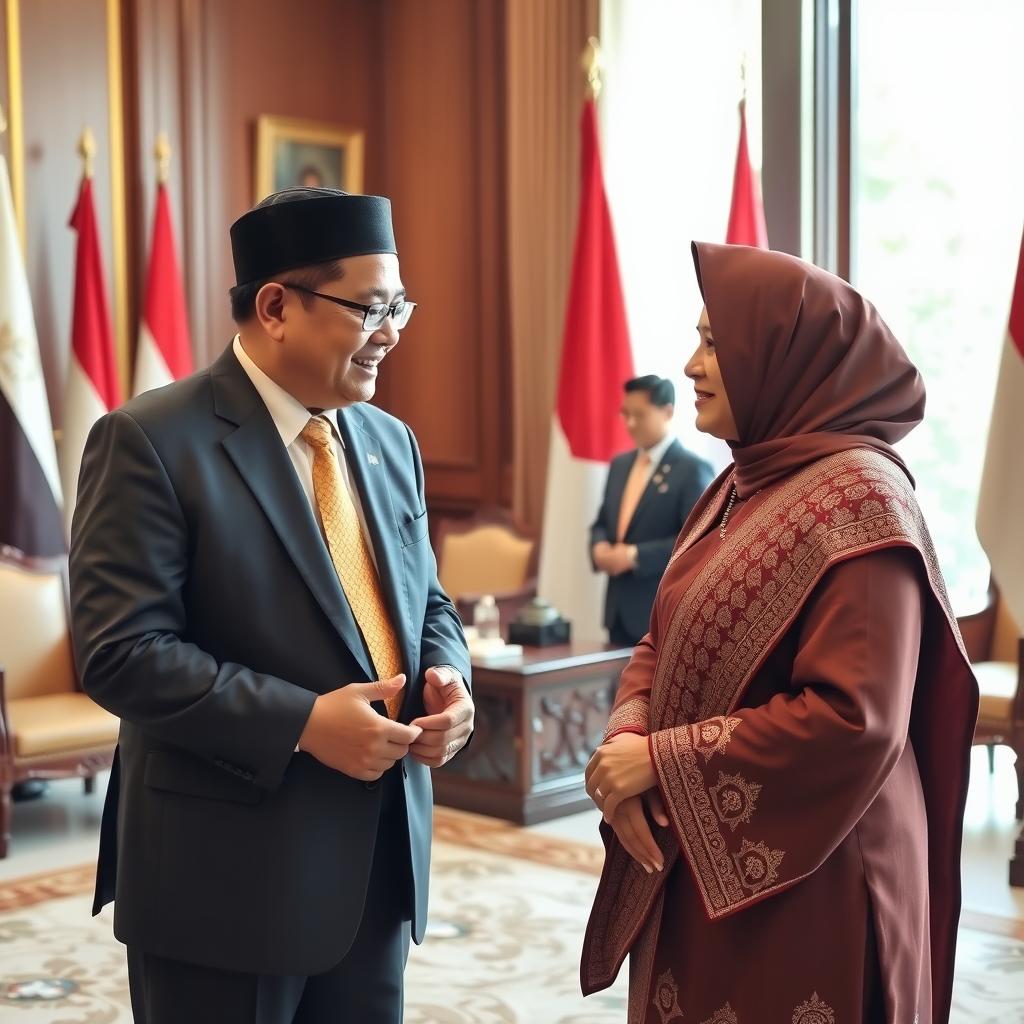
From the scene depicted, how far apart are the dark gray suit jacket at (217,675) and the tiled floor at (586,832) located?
118 inches

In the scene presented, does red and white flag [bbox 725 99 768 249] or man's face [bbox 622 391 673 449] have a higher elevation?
red and white flag [bbox 725 99 768 249]

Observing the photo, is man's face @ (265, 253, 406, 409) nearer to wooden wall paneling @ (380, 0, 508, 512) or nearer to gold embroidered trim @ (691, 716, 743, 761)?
gold embroidered trim @ (691, 716, 743, 761)

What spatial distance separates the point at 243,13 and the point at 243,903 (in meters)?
6.26

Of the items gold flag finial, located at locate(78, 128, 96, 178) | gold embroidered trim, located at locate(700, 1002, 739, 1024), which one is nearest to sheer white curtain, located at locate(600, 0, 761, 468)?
gold flag finial, located at locate(78, 128, 96, 178)

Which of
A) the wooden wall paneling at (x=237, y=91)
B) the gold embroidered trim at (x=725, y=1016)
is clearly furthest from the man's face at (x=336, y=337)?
the wooden wall paneling at (x=237, y=91)

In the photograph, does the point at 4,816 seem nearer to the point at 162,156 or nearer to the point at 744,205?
the point at 162,156

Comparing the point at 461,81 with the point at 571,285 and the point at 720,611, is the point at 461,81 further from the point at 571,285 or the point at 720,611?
the point at 720,611

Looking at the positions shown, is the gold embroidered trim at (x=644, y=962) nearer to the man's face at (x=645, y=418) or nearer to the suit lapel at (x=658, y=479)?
the suit lapel at (x=658, y=479)

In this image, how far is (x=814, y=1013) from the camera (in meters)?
1.83

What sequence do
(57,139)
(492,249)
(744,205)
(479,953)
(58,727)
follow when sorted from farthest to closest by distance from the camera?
(492,249), (57,139), (744,205), (58,727), (479,953)

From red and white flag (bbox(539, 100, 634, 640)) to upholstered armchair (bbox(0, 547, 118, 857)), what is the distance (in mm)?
2276

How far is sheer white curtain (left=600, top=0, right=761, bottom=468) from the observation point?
638 cm

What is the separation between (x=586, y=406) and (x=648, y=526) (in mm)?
1068

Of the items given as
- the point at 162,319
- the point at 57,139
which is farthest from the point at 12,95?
the point at 162,319
